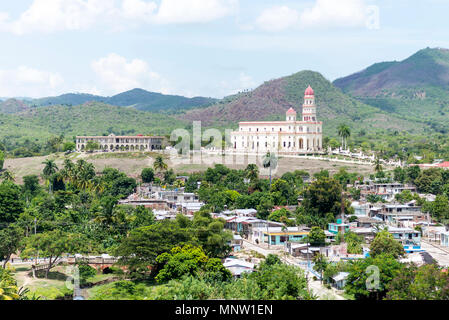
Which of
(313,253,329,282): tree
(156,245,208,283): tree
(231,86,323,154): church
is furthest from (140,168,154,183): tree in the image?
(313,253,329,282): tree

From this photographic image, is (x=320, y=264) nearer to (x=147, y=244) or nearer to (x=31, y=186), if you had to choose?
(x=147, y=244)

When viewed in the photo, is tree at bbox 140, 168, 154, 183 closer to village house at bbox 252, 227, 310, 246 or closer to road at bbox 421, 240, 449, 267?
village house at bbox 252, 227, 310, 246

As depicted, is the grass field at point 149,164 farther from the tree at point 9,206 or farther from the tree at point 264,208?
the tree at point 9,206

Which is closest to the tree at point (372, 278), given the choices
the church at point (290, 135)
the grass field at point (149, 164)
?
the grass field at point (149, 164)

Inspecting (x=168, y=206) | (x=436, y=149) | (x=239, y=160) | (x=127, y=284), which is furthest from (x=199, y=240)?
(x=436, y=149)

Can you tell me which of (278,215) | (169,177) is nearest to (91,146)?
(169,177)
